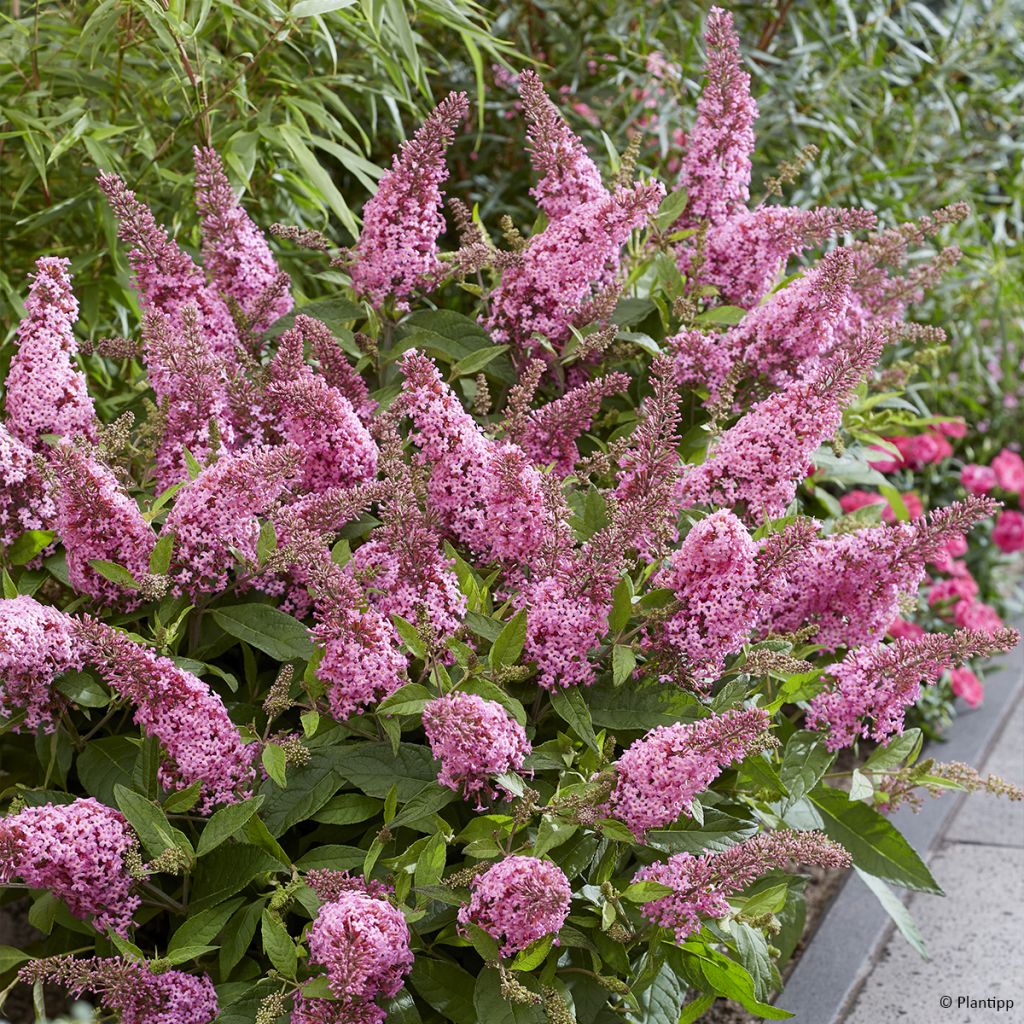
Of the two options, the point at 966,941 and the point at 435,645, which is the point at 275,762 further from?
the point at 966,941

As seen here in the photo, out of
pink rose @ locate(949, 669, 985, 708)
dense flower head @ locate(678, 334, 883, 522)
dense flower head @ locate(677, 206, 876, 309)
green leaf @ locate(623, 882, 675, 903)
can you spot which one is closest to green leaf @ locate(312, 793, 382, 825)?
green leaf @ locate(623, 882, 675, 903)

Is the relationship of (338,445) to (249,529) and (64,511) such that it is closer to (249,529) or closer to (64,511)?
(249,529)

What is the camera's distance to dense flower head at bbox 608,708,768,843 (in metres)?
1.47

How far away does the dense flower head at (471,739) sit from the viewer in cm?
149

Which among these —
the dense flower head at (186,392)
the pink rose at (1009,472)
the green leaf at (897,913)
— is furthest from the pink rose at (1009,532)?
the dense flower head at (186,392)

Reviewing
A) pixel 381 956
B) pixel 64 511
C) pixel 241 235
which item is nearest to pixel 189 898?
pixel 381 956

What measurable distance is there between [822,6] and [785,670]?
274 cm

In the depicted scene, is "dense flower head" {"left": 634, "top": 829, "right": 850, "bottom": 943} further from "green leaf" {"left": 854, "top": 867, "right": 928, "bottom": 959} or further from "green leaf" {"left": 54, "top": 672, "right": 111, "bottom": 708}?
"green leaf" {"left": 54, "top": 672, "right": 111, "bottom": 708}

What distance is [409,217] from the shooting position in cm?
200

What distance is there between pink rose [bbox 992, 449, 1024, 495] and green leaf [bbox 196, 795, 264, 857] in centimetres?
315

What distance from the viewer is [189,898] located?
5.86 ft

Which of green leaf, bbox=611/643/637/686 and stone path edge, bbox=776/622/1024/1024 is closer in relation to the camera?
green leaf, bbox=611/643/637/686

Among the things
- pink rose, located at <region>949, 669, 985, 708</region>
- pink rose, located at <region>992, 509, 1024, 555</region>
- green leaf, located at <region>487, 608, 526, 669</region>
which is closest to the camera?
green leaf, located at <region>487, 608, 526, 669</region>

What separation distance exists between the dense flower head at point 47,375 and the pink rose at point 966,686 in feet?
8.13
